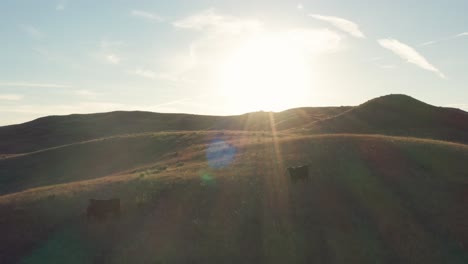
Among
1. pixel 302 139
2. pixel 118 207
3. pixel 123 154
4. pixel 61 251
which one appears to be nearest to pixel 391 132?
pixel 302 139

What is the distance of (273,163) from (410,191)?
41.1ft

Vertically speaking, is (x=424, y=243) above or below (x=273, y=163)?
below

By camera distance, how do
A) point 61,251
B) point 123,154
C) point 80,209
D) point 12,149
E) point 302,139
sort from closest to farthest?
point 61,251 < point 80,209 < point 302,139 < point 123,154 < point 12,149

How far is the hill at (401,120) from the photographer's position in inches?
2591

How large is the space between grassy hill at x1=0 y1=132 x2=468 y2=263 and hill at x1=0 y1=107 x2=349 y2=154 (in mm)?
66246

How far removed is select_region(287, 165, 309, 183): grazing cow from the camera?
33469mm

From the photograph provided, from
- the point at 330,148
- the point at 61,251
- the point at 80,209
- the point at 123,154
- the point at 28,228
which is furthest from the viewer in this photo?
the point at 123,154

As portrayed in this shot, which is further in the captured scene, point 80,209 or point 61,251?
point 80,209

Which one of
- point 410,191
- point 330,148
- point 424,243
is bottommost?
point 424,243

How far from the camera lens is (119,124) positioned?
131 metres

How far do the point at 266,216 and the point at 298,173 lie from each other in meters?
6.00

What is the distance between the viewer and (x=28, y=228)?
1109 inches

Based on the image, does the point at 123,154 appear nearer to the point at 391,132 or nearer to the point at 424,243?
the point at 391,132

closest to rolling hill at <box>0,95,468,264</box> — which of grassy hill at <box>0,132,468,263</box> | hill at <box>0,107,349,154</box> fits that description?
grassy hill at <box>0,132,468,263</box>
